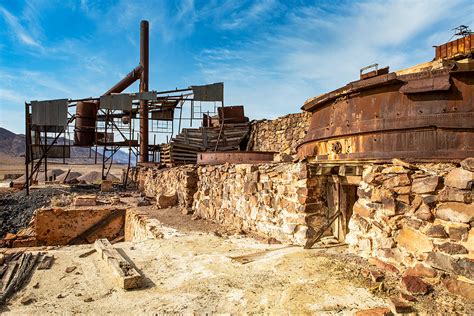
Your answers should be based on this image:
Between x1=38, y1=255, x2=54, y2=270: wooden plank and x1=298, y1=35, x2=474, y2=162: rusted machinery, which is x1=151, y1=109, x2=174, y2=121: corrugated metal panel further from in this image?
x1=298, y1=35, x2=474, y2=162: rusted machinery

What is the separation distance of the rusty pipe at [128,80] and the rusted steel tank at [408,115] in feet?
60.1

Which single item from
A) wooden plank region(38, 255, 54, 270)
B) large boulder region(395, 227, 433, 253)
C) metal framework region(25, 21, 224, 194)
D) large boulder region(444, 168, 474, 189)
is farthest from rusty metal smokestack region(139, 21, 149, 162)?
large boulder region(444, 168, 474, 189)

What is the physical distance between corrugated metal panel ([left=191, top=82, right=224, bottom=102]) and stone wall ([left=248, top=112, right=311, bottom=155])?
8.39ft

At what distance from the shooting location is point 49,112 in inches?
679

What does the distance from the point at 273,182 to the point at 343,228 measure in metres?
1.45

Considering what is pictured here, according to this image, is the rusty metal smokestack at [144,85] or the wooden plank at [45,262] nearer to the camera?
the wooden plank at [45,262]

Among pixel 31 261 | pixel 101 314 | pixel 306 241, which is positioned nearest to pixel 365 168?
pixel 306 241

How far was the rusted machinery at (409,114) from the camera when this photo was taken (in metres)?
3.84

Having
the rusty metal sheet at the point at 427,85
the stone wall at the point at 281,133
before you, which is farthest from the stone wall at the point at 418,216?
the stone wall at the point at 281,133

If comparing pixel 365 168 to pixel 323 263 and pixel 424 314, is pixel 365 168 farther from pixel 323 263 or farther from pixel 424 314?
pixel 424 314

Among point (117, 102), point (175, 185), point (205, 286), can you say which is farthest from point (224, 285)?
point (117, 102)

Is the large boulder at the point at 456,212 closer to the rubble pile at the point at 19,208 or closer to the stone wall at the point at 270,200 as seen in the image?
the stone wall at the point at 270,200

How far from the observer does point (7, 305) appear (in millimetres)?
3291

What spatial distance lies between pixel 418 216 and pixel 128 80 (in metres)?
21.3
